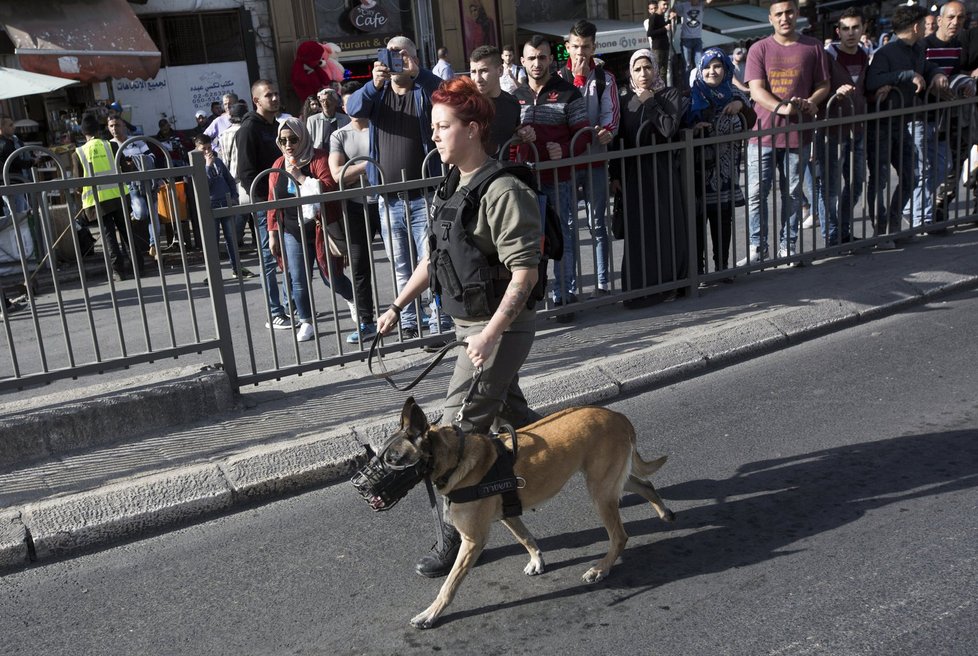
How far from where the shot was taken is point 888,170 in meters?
8.69

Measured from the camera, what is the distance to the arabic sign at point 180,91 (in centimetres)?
1916

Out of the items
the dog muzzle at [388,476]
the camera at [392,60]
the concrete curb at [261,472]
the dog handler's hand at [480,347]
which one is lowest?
the concrete curb at [261,472]

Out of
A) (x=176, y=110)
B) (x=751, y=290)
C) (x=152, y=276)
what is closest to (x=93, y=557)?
(x=751, y=290)

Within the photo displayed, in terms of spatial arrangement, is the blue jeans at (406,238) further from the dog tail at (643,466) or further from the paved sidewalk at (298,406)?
the dog tail at (643,466)

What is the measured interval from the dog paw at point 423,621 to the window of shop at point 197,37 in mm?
18640

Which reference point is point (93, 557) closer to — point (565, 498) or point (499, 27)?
point (565, 498)

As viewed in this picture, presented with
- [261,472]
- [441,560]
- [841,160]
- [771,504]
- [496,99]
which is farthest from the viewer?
[841,160]

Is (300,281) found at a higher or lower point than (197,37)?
lower

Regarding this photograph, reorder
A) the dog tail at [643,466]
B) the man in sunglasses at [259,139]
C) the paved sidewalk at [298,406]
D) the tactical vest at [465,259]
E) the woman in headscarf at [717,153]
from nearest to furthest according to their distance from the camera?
1. the tactical vest at [465,259]
2. the dog tail at [643,466]
3. the paved sidewalk at [298,406]
4. the woman in headscarf at [717,153]
5. the man in sunglasses at [259,139]

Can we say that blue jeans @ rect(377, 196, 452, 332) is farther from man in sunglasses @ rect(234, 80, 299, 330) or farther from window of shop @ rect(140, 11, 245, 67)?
window of shop @ rect(140, 11, 245, 67)

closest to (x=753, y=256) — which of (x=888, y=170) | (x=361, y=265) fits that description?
(x=888, y=170)

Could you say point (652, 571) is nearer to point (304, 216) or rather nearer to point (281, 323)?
point (304, 216)

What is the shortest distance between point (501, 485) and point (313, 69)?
17.4 meters

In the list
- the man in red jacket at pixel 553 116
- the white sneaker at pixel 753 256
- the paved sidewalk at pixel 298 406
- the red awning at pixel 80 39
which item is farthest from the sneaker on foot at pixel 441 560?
the red awning at pixel 80 39
